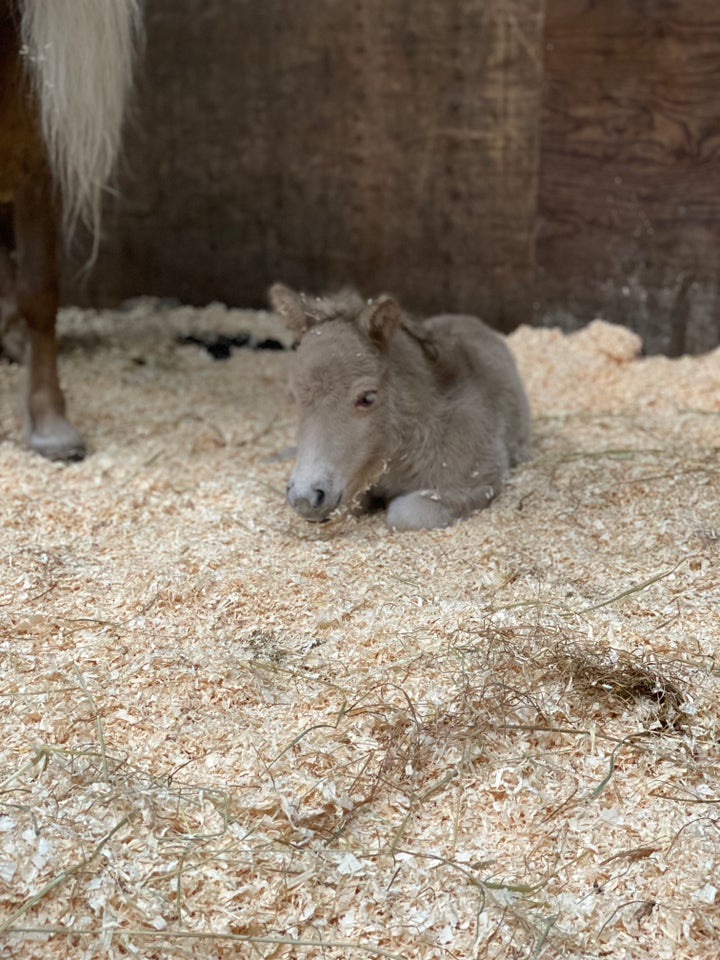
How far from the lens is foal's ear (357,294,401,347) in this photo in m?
3.19

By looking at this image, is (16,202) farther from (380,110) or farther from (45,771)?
(45,771)

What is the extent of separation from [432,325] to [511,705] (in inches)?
84.2

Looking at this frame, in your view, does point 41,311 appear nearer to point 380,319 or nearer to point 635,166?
point 380,319

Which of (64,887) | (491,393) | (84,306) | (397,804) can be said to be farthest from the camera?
(84,306)

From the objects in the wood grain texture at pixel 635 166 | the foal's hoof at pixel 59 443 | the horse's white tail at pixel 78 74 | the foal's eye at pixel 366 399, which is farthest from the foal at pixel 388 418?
the wood grain texture at pixel 635 166

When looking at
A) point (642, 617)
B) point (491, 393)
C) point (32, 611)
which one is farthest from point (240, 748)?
point (491, 393)

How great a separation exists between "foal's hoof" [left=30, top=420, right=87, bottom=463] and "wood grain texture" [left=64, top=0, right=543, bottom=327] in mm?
2267

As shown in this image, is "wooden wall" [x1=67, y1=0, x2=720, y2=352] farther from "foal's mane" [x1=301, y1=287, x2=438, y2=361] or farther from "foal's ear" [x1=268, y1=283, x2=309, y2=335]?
"foal's ear" [x1=268, y1=283, x2=309, y2=335]

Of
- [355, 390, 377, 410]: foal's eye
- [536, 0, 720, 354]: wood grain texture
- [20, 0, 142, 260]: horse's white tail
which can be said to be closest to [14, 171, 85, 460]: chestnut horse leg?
[20, 0, 142, 260]: horse's white tail

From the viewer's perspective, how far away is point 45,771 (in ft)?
6.88

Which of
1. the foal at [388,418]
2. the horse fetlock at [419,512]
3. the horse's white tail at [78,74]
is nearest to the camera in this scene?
the foal at [388,418]

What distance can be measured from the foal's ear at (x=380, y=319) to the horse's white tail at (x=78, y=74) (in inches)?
53.0

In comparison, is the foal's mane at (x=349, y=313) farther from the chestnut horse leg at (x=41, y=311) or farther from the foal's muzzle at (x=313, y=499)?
the chestnut horse leg at (x=41, y=311)

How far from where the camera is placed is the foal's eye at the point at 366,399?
125 inches
